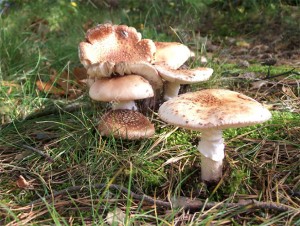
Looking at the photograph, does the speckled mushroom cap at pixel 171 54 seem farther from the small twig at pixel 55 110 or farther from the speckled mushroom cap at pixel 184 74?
the small twig at pixel 55 110

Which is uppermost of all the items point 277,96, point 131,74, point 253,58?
point 131,74

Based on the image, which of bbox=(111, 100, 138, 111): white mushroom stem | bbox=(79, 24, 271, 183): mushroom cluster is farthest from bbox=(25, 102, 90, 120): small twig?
bbox=(111, 100, 138, 111): white mushroom stem

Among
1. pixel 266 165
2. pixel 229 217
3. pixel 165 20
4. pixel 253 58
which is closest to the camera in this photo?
pixel 229 217

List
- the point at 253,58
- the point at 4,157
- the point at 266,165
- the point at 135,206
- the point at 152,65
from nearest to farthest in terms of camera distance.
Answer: the point at 135,206 → the point at 266,165 → the point at 152,65 → the point at 4,157 → the point at 253,58

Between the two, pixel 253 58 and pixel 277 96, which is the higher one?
pixel 277 96

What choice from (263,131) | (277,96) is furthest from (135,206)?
(277,96)

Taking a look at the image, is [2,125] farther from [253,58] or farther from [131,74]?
[253,58]

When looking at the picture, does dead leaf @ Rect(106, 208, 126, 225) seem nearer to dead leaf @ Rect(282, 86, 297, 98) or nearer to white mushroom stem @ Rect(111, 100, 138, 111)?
white mushroom stem @ Rect(111, 100, 138, 111)

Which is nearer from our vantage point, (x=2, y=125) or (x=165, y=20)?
(x=2, y=125)
